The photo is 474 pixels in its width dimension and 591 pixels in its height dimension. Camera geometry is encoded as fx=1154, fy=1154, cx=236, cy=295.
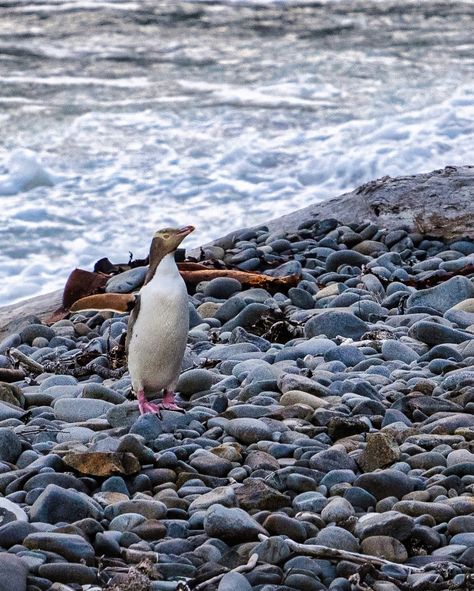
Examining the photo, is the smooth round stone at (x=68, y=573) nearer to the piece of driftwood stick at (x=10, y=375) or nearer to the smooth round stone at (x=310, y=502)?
the smooth round stone at (x=310, y=502)

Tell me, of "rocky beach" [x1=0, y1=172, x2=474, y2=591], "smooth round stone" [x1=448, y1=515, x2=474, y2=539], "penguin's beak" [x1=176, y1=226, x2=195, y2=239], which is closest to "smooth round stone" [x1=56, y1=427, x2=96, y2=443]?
"rocky beach" [x1=0, y1=172, x2=474, y2=591]

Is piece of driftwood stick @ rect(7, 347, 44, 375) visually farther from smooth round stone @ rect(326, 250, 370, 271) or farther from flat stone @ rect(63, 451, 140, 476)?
smooth round stone @ rect(326, 250, 370, 271)

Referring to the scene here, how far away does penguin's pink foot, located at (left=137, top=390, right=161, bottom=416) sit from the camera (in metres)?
3.98

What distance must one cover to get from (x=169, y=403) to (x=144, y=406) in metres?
0.11

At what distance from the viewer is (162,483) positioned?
11.4 ft

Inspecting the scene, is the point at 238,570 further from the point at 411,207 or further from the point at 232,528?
the point at 411,207

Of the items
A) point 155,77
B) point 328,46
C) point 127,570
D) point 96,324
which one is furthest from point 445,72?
point 127,570

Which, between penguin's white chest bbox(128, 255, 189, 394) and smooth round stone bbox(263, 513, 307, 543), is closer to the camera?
smooth round stone bbox(263, 513, 307, 543)

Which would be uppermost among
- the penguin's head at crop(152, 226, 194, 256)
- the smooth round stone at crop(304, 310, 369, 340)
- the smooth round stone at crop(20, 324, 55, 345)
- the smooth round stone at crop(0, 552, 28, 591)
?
the penguin's head at crop(152, 226, 194, 256)

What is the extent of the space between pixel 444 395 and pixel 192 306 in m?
1.85

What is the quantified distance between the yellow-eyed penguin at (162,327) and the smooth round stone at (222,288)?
1.77 metres

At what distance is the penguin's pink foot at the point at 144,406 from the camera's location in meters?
3.98

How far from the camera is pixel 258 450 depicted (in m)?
3.67

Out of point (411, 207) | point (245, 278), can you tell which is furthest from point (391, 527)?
point (411, 207)
